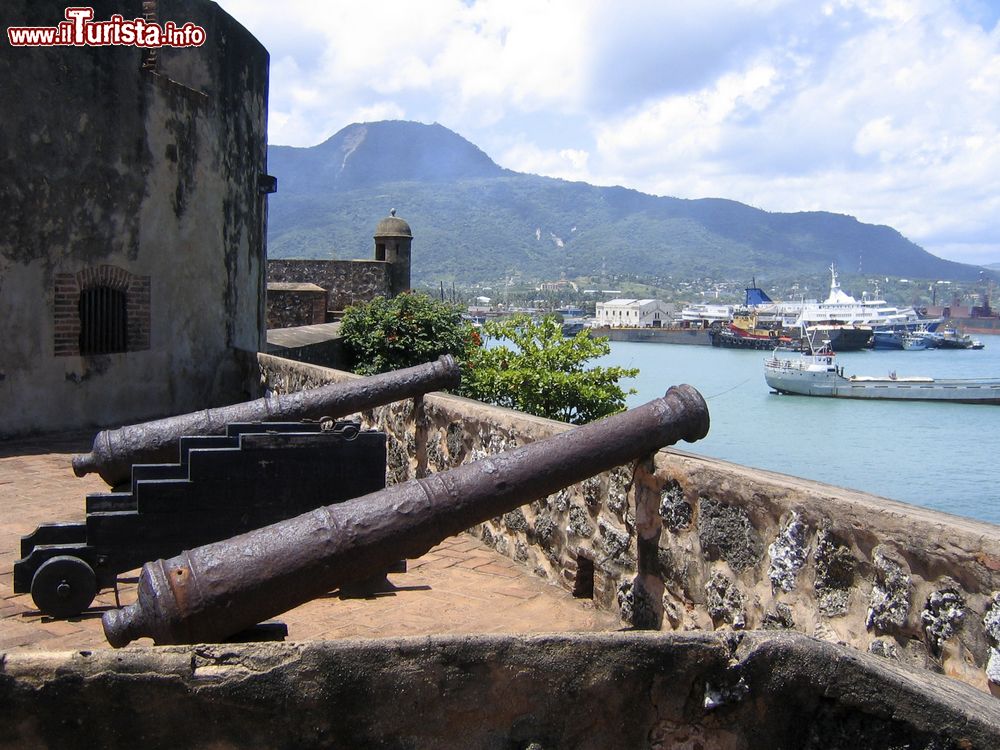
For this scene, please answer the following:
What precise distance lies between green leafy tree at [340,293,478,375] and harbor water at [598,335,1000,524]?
26.8 feet

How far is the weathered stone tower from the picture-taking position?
1067 inches

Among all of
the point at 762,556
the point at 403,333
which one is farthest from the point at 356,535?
the point at 403,333

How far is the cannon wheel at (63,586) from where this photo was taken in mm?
4238

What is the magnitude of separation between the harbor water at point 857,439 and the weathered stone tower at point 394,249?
739 cm

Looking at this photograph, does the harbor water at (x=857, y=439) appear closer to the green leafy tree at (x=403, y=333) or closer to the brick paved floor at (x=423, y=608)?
the green leafy tree at (x=403, y=333)

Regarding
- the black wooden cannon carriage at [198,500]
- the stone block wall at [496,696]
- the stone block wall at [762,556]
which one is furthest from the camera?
the black wooden cannon carriage at [198,500]

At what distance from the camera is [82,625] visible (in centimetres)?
427

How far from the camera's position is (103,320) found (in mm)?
9930

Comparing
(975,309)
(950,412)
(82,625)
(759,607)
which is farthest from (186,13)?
(975,309)

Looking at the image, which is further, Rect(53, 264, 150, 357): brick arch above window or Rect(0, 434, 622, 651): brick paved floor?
Rect(53, 264, 150, 357): brick arch above window

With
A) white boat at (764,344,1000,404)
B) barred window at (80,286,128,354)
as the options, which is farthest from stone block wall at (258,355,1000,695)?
white boat at (764,344,1000,404)

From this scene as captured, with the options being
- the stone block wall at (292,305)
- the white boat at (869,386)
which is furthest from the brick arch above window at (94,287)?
the white boat at (869,386)

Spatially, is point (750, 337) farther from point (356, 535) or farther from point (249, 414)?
point (356, 535)

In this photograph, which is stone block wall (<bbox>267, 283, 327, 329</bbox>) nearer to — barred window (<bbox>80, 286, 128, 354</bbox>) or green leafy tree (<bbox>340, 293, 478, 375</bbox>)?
green leafy tree (<bbox>340, 293, 478, 375</bbox>)
